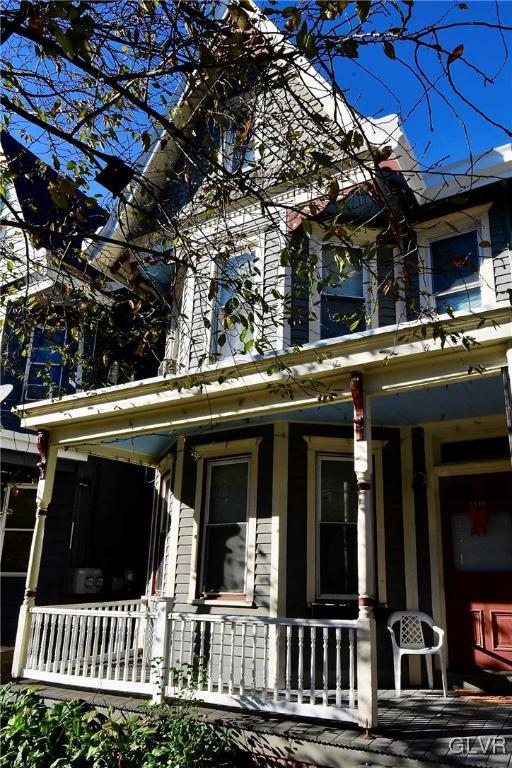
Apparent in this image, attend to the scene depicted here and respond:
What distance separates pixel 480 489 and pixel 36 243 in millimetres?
5758

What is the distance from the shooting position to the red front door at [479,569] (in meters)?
7.06

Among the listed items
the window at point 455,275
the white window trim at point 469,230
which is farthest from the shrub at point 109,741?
the window at point 455,275

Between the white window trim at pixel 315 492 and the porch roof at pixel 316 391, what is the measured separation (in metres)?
0.30

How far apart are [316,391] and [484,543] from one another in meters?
3.21

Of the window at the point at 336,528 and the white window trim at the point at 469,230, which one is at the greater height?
the white window trim at the point at 469,230

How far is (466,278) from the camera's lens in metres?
8.23

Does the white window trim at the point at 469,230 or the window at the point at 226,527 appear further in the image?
the white window trim at the point at 469,230

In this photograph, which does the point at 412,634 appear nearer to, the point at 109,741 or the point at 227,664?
the point at 227,664

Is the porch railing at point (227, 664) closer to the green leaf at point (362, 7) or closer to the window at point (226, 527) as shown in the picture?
the window at point (226, 527)

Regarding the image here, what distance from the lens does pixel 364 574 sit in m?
5.31

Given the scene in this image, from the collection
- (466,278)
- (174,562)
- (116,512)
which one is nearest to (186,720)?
(174,562)

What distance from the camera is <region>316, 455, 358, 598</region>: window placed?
24.5ft

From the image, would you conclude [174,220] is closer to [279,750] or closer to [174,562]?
[279,750]

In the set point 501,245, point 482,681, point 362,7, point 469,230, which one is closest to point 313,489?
point 482,681
